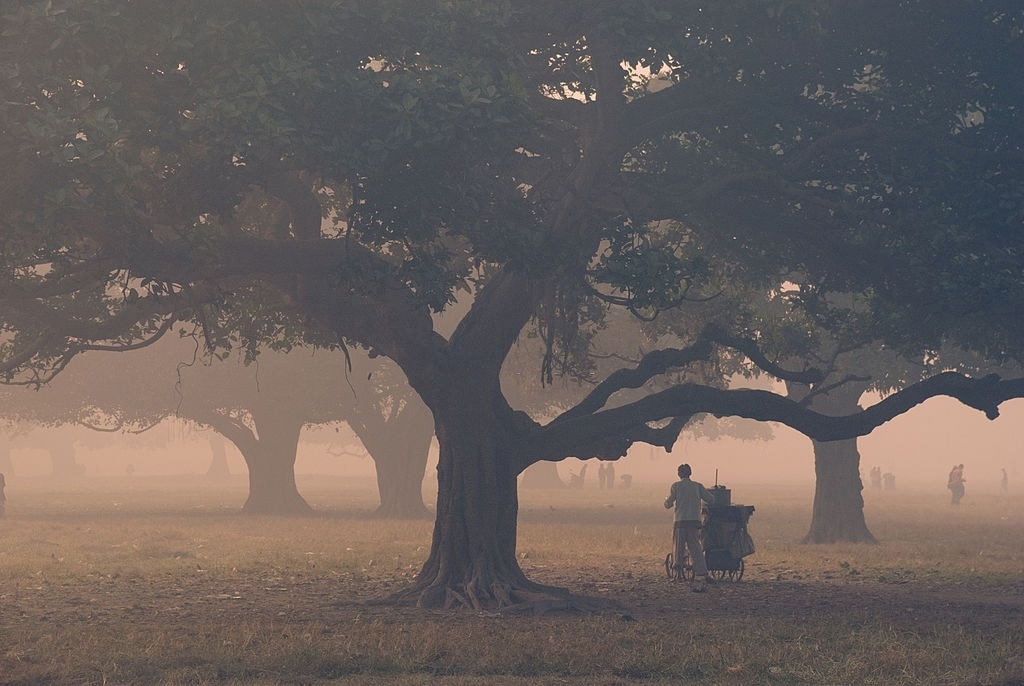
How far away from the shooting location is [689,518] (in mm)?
22750

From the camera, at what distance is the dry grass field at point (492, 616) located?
12844 millimetres

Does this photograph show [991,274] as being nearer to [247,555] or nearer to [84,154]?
[84,154]

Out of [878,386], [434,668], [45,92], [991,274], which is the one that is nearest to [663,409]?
[991,274]

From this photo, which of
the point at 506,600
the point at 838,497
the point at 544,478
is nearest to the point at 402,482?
the point at 838,497

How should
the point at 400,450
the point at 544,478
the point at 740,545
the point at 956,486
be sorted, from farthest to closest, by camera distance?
the point at 544,478, the point at 956,486, the point at 400,450, the point at 740,545

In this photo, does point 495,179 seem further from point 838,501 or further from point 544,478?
point 544,478

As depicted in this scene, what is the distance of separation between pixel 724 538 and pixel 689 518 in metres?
1.00

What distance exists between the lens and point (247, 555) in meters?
29.7

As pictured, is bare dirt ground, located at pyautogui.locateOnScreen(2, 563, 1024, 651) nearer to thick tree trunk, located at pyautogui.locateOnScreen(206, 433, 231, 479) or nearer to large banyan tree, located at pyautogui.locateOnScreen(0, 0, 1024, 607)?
large banyan tree, located at pyautogui.locateOnScreen(0, 0, 1024, 607)

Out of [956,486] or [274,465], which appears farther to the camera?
[956,486]

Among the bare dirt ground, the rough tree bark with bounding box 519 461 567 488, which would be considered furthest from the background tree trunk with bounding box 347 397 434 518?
the rough tree bark with bounding box 519 461 567 488

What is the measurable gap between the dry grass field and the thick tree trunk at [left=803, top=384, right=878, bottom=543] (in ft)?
3.80

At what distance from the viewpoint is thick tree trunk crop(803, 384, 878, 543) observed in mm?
37250

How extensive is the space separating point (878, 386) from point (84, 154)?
28108mm
